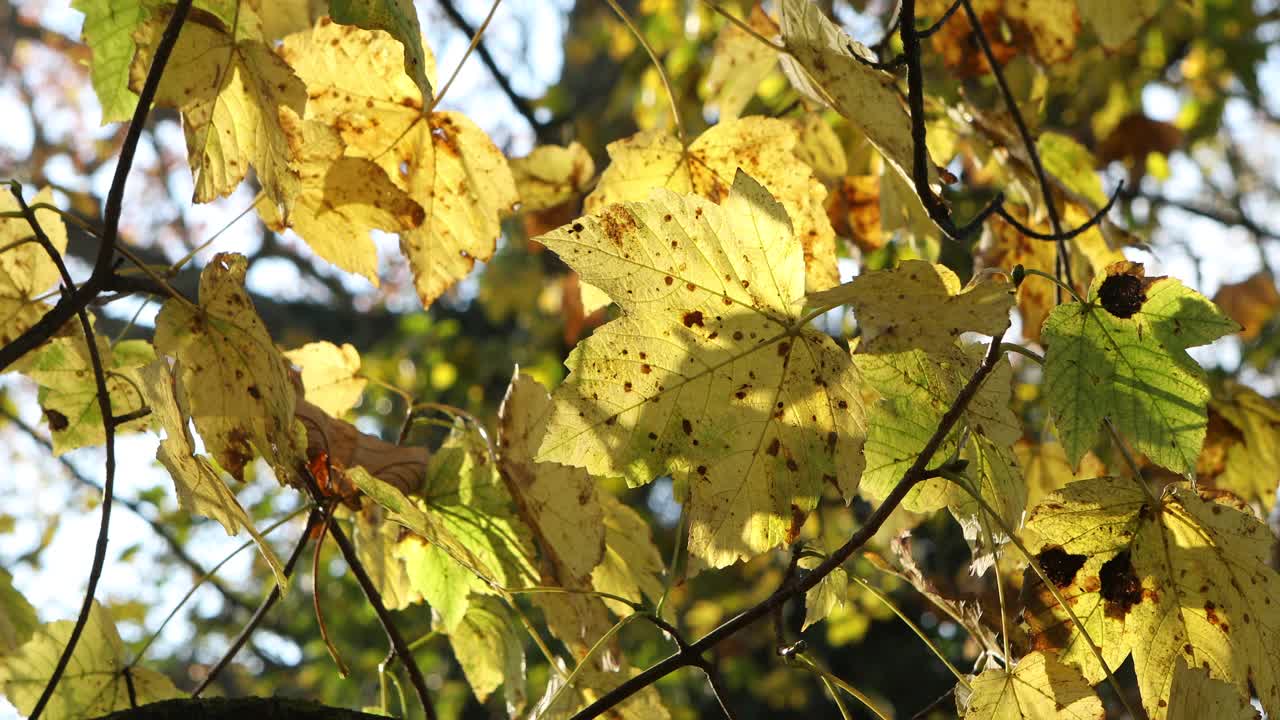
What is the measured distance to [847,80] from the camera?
2.85ft

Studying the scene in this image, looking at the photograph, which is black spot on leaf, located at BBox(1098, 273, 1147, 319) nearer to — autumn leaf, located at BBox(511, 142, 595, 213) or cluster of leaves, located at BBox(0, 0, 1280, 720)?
cluster of leaves, located at BBox(0, 0, 1280, 720)

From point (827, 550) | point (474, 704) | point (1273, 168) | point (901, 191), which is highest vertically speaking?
point (1273, 168)

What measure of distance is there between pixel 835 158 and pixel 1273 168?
12.0 m

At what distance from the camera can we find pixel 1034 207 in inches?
51.5

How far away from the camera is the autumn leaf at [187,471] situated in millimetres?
787

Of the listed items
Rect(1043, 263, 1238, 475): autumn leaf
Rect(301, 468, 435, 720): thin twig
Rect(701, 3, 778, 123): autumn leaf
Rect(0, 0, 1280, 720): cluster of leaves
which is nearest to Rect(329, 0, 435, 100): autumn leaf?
Rect(0, 0, 1280, 720): cluster of leaves

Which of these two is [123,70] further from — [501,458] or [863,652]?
[863,652]

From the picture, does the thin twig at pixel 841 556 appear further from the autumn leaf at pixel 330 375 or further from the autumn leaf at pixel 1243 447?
the autumn leaf at pixel 1243 447

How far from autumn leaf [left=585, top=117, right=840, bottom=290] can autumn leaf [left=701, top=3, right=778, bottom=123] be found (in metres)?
0.32

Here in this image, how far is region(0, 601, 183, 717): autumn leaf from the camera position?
104 cm

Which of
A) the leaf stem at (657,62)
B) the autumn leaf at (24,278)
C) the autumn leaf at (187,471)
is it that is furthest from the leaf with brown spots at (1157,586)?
the autumn leaf at (24,278)

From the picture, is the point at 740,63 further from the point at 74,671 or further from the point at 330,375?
the point at 74,671

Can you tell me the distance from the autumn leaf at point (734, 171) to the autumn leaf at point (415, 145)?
0.42ft

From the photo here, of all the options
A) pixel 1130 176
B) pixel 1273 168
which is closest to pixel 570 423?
pixel 1130 176
